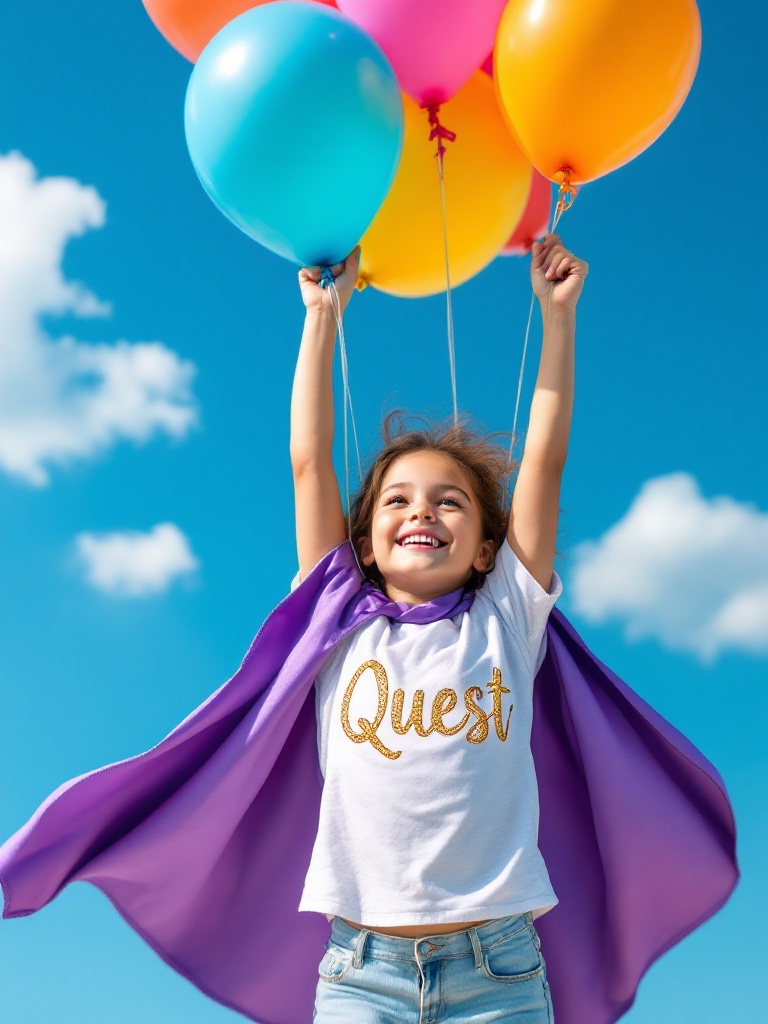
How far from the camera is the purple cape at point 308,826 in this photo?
111 inches

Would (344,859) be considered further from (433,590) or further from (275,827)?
(433,590)

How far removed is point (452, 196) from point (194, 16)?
36.3 inches

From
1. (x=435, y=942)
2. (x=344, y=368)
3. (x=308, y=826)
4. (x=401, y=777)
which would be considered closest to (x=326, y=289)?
(x=344, y=368)

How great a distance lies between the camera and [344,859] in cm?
256

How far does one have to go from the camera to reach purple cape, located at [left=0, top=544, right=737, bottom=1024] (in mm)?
2811

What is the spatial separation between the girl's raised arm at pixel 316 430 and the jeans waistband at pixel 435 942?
976 millimetres

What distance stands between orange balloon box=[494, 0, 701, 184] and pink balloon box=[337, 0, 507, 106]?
104mm

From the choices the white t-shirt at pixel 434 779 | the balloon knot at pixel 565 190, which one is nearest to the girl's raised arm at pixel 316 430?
Answer: the white t-shirt at pixel 434 779

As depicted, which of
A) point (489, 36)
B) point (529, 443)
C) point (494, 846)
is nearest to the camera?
point (494, 846)

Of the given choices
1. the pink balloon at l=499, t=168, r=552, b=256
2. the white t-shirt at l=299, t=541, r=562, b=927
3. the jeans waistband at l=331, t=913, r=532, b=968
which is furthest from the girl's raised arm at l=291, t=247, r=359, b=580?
the jeans waistband at l=331, t=913, r=532, b=968

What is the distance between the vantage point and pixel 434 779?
8.31 ft

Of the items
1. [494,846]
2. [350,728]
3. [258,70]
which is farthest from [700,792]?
[258,70]

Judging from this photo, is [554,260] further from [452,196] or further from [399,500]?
[399,500]

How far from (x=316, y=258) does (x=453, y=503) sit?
75 cm
